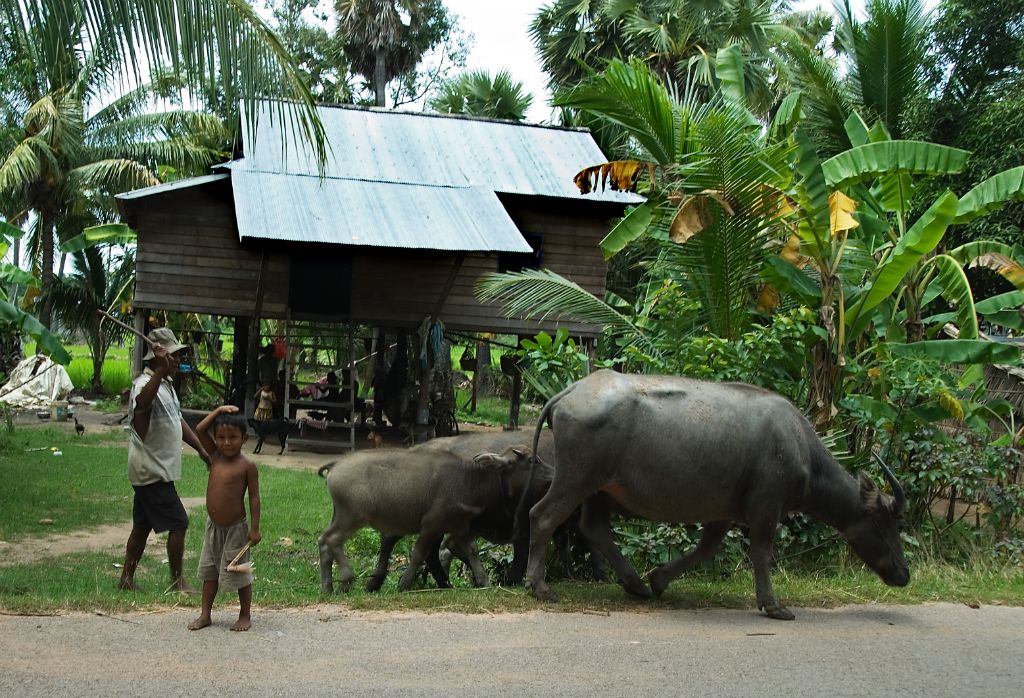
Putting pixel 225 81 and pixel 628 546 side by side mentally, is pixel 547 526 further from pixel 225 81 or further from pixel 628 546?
pixel 225 81

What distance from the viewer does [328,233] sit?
1592 cm

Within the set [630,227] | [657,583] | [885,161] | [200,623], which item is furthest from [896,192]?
[200,623]

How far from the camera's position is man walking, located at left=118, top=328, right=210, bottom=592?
7277 millimetres

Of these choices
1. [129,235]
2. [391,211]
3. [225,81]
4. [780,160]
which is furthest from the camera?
[129,235]

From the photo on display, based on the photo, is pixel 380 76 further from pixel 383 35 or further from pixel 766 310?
pixel 766 310

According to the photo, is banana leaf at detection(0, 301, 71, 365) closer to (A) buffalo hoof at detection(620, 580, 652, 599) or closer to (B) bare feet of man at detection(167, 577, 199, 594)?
(B) bare feet of man at detection(167, 577, 199, 594)

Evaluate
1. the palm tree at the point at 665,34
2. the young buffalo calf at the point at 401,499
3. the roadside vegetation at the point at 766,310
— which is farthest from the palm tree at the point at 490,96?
the young buffalo calf at the point at 401,499

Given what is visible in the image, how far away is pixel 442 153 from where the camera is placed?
20188 mm

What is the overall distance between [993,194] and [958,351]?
64.6 inches

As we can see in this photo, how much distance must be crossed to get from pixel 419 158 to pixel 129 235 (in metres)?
7.40

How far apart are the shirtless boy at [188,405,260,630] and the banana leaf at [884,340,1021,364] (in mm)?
5718

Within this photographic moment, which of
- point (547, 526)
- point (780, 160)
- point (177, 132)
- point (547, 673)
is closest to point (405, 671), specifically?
point (547, 673)

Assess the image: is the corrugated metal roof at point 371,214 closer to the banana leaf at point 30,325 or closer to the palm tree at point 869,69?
the banana leaf at point 30,325

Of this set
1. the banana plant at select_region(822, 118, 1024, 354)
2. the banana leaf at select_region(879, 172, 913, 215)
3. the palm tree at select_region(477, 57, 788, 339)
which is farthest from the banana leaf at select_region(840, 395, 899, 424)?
the banana leaf at select_region(879, 172, 913, 215)
